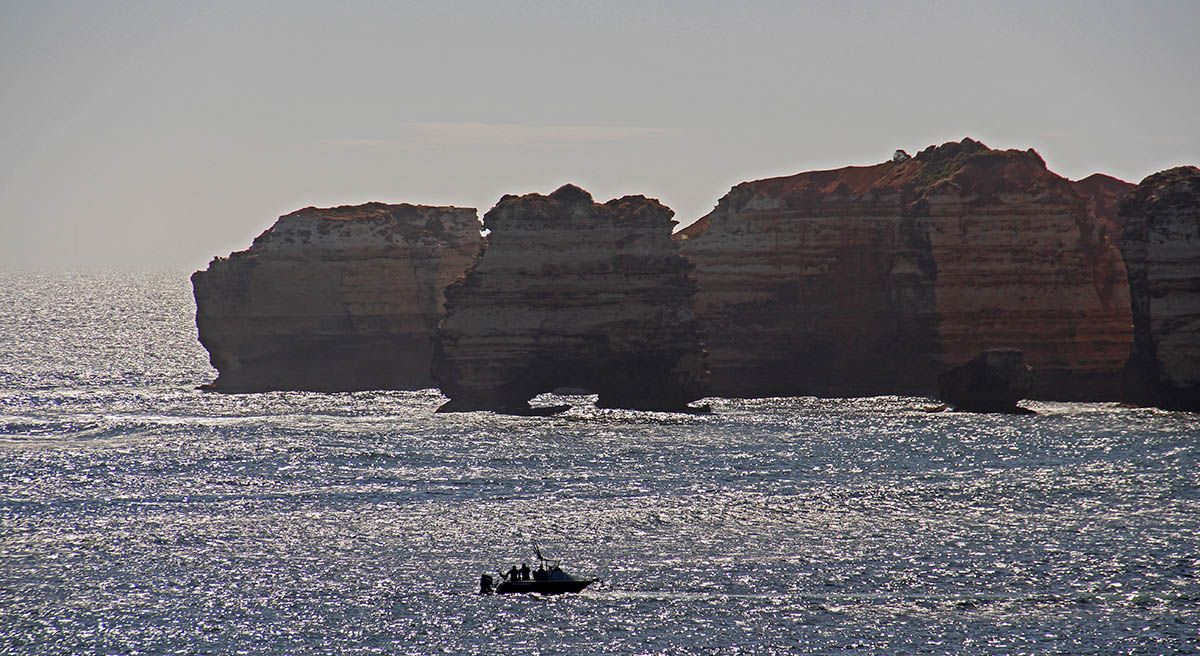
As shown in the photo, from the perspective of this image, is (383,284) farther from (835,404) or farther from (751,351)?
(835,404)

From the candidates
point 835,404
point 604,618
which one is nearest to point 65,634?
point 604,618

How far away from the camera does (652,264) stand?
4001 inches

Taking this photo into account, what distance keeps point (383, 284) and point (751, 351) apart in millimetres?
26824

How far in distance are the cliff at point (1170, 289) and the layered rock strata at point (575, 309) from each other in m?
24.2

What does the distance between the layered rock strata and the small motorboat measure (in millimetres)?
46668

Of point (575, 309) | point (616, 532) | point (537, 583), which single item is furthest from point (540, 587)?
point (575, 309)

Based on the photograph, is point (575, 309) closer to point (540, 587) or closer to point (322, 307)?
point (322, 307)

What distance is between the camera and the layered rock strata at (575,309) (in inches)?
3974

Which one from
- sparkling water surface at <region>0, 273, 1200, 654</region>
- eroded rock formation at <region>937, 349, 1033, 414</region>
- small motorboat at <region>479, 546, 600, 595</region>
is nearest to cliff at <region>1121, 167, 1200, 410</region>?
sparkling water surface at <region>0, 273, 1200, 654</region>

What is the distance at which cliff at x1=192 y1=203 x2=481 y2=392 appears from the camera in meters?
128

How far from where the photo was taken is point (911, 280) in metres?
117

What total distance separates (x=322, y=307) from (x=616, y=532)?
6813 cm

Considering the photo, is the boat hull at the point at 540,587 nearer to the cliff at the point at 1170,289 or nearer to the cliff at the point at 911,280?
the cliff at the point at 1170,289

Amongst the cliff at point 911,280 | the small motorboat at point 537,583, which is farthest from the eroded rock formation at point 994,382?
the small motorboat at point 537,583
